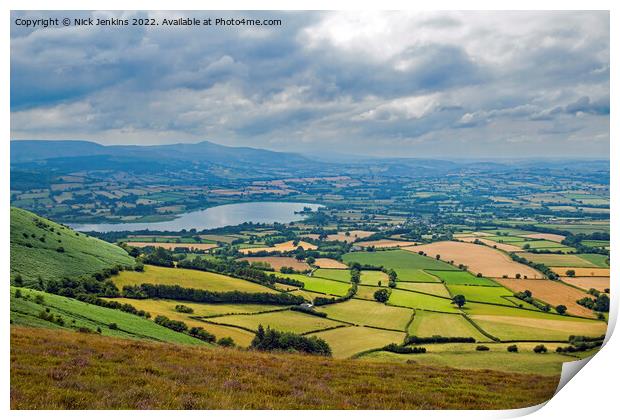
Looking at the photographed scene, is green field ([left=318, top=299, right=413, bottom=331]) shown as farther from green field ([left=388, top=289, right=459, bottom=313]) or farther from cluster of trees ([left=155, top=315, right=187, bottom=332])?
cluster of trees ([left=155, top=315, right=187, bottom=332])

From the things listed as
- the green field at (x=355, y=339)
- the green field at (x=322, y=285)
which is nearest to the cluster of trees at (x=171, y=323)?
the green field at (x=355, y=339)

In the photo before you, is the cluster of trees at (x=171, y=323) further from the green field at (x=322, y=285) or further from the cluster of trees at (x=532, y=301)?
the cluster of trees at (x=532, y=301)

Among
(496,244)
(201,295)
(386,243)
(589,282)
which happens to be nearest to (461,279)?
(589,282)

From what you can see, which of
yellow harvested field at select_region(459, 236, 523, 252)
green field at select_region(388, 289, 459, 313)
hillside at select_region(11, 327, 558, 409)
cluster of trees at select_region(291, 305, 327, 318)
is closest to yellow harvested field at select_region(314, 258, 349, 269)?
green field at select_region(388, 289, 459, 313)

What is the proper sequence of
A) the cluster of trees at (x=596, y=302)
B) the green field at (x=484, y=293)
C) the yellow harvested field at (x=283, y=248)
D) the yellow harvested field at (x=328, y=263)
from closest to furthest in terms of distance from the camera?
the cluster of trees at (x=596, y=302) < the green field at (x=484, y=293) < the yellow harvested field at (x=328, y=263) < the yellow harvested field at (x=283, y=248)

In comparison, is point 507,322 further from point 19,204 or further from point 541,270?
point 19,204

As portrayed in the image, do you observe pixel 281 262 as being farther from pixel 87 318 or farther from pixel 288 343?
pixel 87 318
